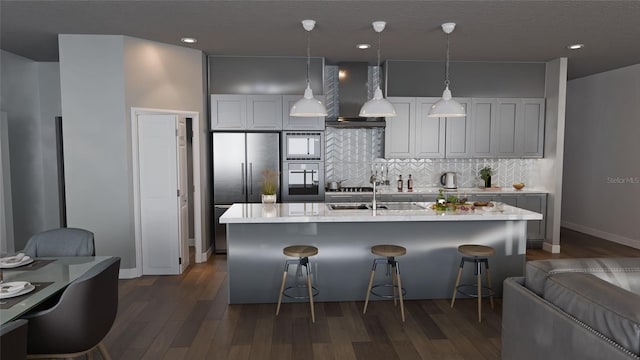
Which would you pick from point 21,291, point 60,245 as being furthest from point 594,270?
point 60,245

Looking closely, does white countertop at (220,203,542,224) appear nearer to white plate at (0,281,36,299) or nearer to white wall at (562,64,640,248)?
white plate at (0,281,36,299)

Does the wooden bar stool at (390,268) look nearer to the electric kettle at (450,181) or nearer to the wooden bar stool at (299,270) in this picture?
the wooden bar stool at (299,270)

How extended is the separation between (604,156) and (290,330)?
6.47 metres

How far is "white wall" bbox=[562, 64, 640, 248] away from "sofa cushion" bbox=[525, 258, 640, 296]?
5.17 metres

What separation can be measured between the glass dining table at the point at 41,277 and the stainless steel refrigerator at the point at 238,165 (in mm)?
3060

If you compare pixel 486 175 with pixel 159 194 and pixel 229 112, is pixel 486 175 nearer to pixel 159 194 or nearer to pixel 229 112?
pixel 229 112

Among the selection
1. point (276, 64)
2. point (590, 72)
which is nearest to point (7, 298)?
point (276, 64)

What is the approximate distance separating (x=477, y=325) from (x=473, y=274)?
2.68 ft

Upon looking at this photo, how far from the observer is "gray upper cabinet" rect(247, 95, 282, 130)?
6309mm

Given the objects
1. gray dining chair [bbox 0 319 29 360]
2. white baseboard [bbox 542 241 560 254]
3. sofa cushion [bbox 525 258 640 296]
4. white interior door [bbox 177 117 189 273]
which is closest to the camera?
gray dining chair [bbox 0 319 29 360]

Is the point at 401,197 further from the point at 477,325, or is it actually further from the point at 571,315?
the point at 571,315

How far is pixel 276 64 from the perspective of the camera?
6410mm

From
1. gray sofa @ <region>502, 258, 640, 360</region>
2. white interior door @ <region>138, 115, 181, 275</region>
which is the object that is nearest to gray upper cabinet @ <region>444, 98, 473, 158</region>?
white interior door @ <region>138, 115, 181, 275</region>

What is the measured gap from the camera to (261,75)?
640 cm
